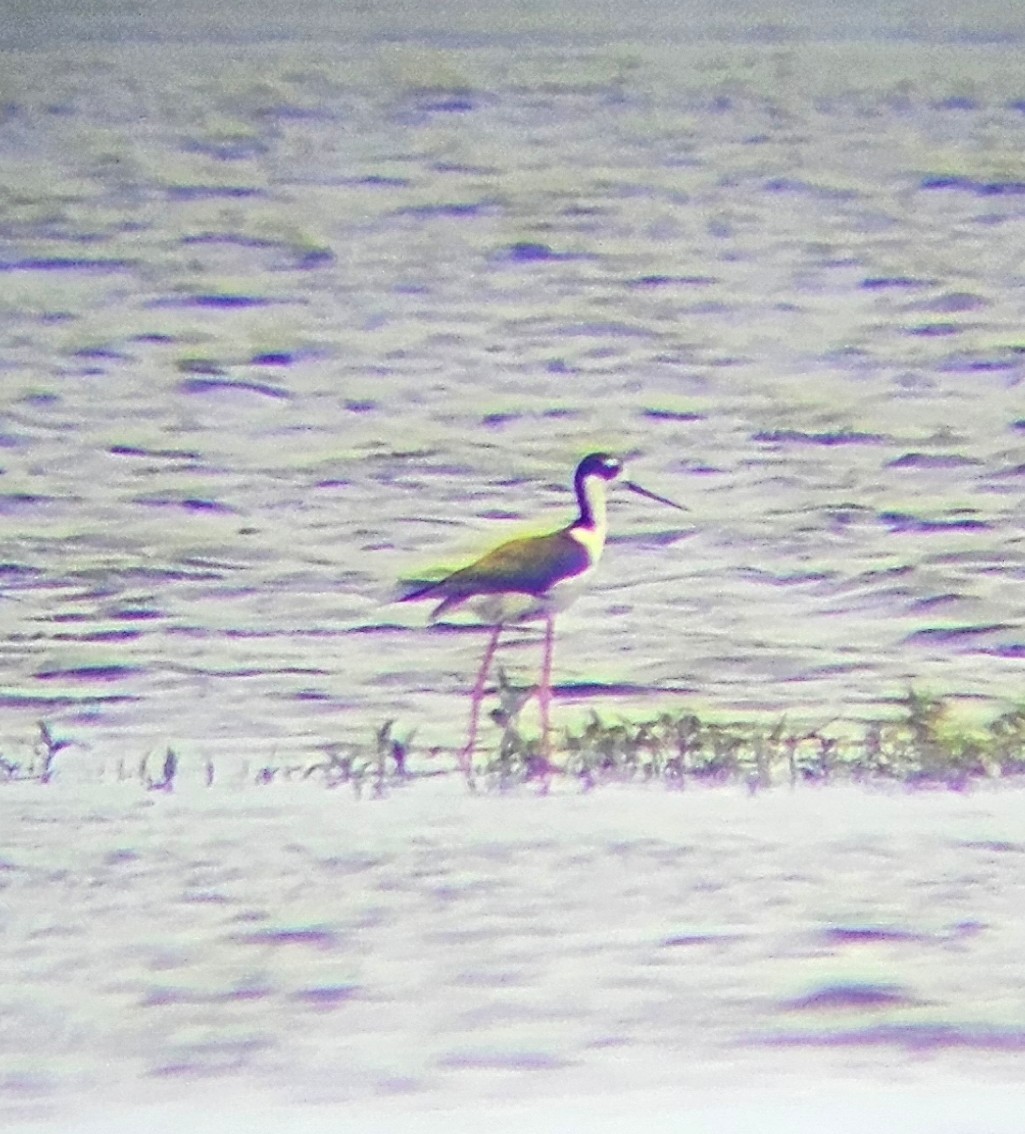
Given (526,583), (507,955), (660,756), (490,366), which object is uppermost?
Result: (490,366)

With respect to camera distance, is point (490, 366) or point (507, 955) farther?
point (490, 366)

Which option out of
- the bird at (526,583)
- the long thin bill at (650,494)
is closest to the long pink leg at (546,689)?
the bird at (526,583)

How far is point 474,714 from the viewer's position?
141 centimetres

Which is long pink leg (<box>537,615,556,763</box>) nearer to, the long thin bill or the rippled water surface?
the rippled water surface

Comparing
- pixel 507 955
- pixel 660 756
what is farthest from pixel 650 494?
pixel 507 955

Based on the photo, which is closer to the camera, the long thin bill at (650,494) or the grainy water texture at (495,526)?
the grainy water texture at (495,526)

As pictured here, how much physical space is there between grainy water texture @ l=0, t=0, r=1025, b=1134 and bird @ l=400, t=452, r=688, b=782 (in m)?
0.02

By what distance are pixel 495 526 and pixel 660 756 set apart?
297 mm

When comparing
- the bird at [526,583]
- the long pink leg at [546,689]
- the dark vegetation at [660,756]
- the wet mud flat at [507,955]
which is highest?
the bird at [526,583]

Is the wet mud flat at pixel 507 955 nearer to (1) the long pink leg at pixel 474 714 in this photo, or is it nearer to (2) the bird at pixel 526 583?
(1) the long pink leg at pixel 474 714

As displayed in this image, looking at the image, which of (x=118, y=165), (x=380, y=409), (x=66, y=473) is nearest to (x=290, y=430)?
(x=380, y=409)

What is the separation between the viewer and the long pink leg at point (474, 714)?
1404 millimetres

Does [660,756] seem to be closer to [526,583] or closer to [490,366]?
[526,583]

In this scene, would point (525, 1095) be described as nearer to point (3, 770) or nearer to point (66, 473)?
point (3, 770)
